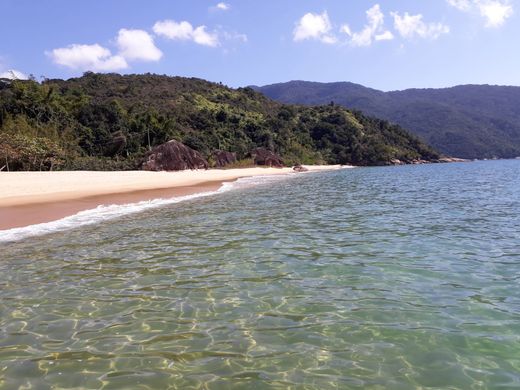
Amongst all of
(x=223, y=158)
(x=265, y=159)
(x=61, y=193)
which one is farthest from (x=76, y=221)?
(x=265, y=159)

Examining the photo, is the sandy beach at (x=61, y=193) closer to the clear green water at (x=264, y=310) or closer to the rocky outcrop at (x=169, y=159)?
the clear green water at (x=264, y=310)

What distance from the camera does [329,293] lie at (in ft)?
22.2

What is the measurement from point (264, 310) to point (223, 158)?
221 feet

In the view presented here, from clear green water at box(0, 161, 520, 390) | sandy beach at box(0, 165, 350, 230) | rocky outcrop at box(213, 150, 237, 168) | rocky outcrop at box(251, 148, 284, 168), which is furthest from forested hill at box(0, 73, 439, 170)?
clear green water at box(0, 161, 520, 390)

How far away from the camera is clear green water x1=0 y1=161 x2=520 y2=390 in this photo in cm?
438

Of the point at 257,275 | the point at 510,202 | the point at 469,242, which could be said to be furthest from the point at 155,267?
the point at 510,202

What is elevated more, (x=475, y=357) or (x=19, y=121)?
(x=19, y=121)

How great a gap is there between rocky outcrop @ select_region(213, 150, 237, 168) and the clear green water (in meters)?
59.2

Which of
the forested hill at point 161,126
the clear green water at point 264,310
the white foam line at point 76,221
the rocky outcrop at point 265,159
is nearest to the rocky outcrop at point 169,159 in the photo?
the forested hill at point 161,126

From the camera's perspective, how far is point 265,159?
79875mm

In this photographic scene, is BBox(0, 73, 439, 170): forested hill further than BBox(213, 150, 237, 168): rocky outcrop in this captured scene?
No

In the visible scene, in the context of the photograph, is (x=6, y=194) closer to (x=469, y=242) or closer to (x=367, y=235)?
(x=367, y=235)

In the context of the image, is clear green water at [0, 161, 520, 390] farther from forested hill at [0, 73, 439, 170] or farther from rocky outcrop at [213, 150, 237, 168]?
rocky outcrop at [213, 150, 237, 168]

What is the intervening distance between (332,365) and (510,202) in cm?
1769
